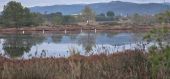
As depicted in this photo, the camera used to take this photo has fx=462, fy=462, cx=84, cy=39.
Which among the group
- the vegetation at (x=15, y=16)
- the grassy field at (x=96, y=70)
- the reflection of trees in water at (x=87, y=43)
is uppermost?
the grassy field at (x=96, y=70)

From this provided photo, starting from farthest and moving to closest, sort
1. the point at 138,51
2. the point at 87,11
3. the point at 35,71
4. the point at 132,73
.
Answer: the point at 87,11 → the point at 138,51 → the point at 35,71 → the point at 132,73

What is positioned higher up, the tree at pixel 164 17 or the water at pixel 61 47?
the tree at pixel 164 17

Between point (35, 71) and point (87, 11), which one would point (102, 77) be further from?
point (87, 11)

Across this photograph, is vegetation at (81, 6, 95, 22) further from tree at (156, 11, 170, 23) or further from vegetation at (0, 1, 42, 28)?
tree at (156, 11, 170, 23)


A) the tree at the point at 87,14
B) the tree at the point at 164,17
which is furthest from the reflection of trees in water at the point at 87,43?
the tree at the point at 87,14

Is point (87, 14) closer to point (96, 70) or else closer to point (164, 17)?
point (96, 70)

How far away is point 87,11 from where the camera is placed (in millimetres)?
151125

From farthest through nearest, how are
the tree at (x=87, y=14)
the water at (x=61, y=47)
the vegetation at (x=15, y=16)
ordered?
the tree at (x=87, y=14), the vegetation at (x=15, y=16), the water at (x=61, y=47)

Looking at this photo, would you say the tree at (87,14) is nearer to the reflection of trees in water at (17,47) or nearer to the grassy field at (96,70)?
the reflection of trees in water at (17,47)

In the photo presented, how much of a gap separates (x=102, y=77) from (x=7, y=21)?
91985 mm

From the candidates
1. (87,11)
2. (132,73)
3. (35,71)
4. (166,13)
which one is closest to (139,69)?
(132,73)

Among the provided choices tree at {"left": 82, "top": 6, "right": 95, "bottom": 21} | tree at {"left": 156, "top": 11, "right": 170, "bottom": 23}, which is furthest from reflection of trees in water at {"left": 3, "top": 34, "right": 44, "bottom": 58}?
tree at {"left": 82, "top": 6, "right": 95, "bottom": 21}

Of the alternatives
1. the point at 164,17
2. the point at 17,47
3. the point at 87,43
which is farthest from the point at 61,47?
the point at 164,17

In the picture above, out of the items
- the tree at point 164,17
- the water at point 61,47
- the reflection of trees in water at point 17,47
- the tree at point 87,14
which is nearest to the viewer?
the tree at point 164,17
